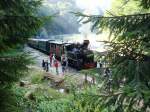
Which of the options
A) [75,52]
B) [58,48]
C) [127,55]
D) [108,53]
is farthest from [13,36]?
[58,48]

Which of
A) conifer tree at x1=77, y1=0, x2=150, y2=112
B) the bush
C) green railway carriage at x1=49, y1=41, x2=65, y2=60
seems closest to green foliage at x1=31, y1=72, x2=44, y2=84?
the bush

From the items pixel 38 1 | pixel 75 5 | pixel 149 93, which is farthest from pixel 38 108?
pixel 75 5

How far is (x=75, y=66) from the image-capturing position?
3400 cm

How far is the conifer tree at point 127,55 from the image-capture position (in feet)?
20.2

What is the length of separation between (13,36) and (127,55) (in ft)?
7.42

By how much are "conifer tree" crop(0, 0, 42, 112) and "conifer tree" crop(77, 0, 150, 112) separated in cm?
128

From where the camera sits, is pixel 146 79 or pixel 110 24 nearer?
pixel 146 79

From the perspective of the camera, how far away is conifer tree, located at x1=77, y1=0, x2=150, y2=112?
242 inches

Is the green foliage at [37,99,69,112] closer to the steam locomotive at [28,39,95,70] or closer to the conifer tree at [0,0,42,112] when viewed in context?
the conifer tree at [0,0,42,112]

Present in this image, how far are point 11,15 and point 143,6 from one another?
2356 mm

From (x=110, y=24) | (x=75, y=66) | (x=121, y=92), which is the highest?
(x=110, y=24)

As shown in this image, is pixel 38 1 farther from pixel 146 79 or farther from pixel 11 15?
pixel 146 79

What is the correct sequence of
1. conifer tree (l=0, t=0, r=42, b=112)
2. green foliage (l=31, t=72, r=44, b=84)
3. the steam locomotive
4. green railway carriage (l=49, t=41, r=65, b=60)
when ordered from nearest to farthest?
conifer tree (l=0, t=0, r=42, b=112) → green foliage (l=31, t=72, r=44, b=84) → the steam locomotive → green railway carriage (l=49, t=41, r=65, b=60)

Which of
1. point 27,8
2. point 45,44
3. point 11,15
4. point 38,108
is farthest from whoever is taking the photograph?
point 45,44
